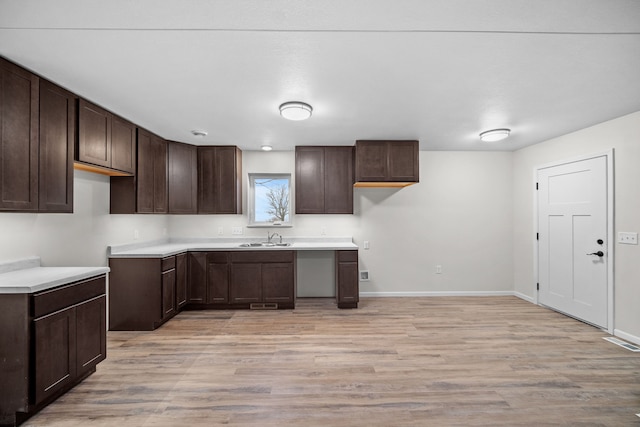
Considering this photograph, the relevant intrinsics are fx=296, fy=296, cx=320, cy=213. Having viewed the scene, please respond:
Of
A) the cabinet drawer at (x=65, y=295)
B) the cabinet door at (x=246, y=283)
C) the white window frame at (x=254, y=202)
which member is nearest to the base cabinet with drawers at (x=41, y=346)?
the cabinet drawer at (x=65, y=295)

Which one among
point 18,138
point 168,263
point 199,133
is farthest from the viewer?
point 199,133

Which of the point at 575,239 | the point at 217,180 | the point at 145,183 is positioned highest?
the point at 217,180

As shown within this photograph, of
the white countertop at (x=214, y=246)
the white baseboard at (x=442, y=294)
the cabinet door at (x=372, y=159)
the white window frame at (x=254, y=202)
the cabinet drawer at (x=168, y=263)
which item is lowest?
Answer: the white baseboard at (x=442, y=294)

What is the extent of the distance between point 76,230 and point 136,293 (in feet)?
3.16

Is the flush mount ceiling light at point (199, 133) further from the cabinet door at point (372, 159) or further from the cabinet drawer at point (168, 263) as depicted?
the cabinet door at point (372, 159)

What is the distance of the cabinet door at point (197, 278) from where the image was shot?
13.8 feet

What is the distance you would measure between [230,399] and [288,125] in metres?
2.79

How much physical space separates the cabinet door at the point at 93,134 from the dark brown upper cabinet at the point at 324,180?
2.38m

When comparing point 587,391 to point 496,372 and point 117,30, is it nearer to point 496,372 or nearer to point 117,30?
point 496,372

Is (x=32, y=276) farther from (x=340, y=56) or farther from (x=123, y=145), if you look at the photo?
(x=340, y=56)

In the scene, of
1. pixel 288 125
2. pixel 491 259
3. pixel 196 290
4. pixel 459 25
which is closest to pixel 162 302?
pixel 196 290

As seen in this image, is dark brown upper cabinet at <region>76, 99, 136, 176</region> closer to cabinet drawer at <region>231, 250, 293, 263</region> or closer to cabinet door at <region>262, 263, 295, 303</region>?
cabinet drawer at <region>231, 250, 293, 263</region>

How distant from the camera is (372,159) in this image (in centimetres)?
418

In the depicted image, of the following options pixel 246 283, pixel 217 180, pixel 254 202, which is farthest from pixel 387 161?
pixel 246 283
